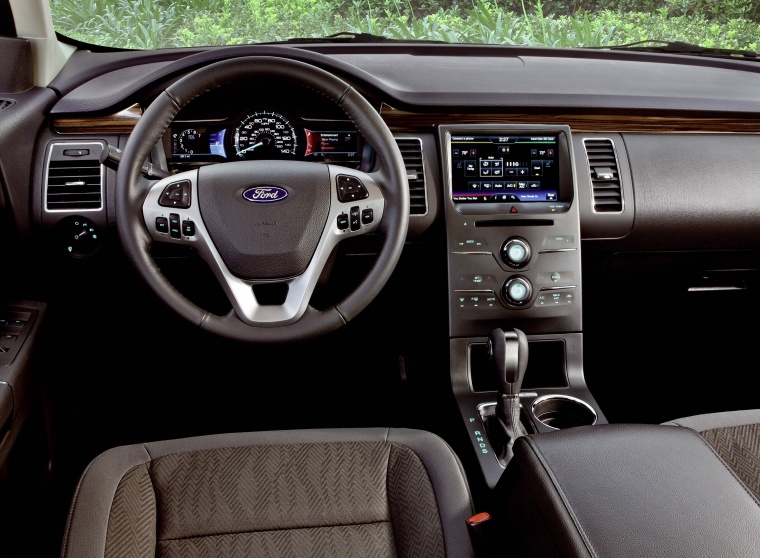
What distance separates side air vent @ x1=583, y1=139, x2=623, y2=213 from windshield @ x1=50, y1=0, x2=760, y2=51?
19.2 inches

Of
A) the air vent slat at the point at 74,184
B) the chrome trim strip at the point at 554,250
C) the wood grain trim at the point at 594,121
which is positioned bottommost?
the chrome trim strip at the point at 554,250

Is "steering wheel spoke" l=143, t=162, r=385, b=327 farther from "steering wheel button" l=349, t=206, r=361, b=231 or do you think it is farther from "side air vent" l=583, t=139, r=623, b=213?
"side air vent" l=583, t=139, r=623, b=213

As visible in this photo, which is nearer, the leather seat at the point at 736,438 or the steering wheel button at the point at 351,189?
the leather seat at the point at 736,438

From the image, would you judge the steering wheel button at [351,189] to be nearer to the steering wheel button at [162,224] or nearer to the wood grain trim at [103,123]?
the steering wheel button at [162,224]

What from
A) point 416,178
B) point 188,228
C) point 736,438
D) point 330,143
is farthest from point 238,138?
point 736,438

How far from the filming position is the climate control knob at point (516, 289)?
67.5 inches

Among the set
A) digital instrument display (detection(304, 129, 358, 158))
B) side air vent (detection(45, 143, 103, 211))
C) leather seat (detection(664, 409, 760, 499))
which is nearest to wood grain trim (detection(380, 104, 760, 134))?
digital instrument display (detection(304, 129, 358, 158))

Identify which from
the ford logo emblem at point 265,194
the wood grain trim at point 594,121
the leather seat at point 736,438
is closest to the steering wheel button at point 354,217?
the ford logo emblem at point 265,194

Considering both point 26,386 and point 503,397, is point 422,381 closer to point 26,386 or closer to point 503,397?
point 503,397

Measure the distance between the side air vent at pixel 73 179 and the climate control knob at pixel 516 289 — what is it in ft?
3.10

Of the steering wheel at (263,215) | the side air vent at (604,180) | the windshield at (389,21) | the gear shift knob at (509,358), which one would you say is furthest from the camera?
the windshield at (389,21)

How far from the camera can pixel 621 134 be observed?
1.85m

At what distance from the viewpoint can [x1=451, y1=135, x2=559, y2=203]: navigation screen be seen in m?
1.70

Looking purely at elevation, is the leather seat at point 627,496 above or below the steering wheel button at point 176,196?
below
